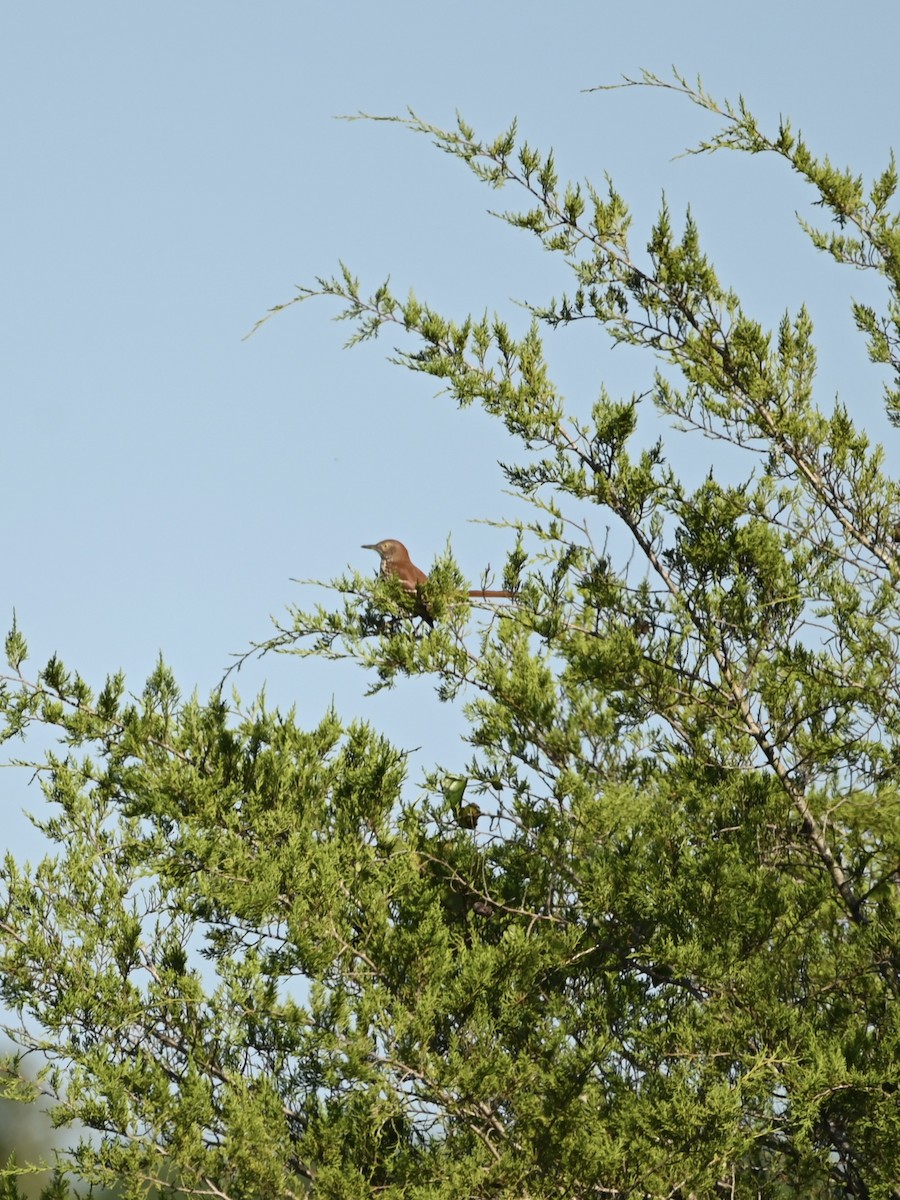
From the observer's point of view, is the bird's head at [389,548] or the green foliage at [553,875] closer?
the green foliage at [553,875]

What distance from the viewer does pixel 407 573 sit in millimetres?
7633

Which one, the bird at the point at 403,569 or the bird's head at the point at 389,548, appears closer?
the bird at the point at 403,569

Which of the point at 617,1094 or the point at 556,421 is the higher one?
the point at 556,421

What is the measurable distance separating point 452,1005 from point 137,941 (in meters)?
1.57

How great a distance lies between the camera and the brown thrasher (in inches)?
252

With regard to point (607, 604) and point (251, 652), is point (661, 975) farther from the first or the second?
point (251, 652)

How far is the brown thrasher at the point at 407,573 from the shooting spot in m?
6.39

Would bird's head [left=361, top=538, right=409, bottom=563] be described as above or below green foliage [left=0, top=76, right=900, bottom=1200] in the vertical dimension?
above

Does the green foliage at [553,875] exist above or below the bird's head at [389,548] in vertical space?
below

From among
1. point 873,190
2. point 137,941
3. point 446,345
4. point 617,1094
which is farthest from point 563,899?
point 873,190

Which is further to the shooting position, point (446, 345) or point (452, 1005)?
point (446, 345)

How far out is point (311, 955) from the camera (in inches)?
218

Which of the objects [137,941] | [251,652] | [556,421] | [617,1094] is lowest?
[617,1094]

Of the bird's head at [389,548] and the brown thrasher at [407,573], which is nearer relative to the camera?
the brown thrasher at [407,573]
